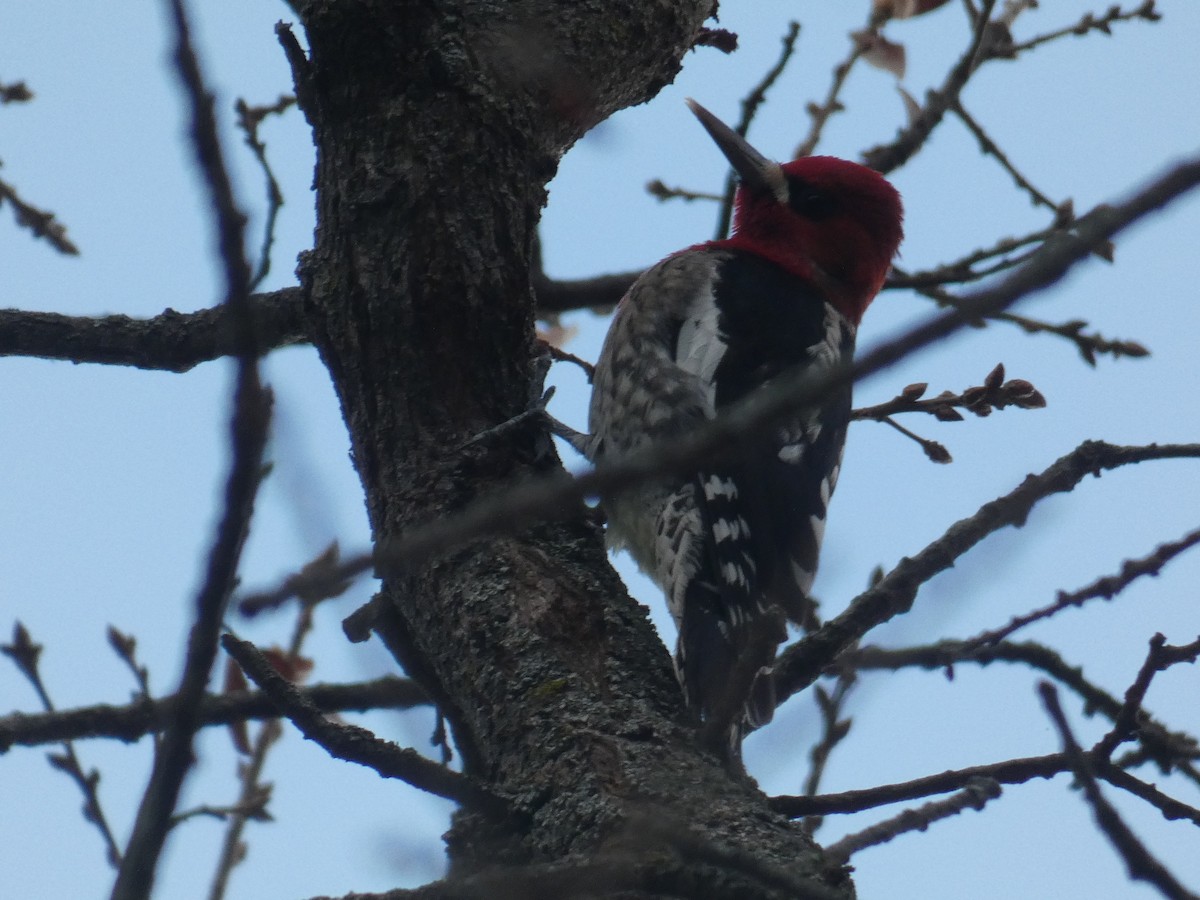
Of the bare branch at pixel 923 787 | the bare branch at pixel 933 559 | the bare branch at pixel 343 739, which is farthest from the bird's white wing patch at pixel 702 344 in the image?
the bare branch at pixel 343 739

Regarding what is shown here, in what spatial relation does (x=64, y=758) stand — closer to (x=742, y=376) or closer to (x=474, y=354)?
(x=474, y=354)

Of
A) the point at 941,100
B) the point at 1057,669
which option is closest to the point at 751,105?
the point at 941,100

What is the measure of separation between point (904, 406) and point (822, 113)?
4.69ft

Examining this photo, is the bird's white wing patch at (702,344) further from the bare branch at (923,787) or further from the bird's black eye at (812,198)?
the bare branch at (923,787)

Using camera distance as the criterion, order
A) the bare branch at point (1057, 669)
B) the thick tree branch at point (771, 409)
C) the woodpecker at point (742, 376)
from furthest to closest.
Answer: the woodpecker at point (742, 376) → the bare branch at point (1057, 669) → the thick tree branch at point (771, 409)

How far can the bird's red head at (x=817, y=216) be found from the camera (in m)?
4.79

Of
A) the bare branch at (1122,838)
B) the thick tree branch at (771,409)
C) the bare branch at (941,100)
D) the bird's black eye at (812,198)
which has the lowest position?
the bare branch at (1122,838)

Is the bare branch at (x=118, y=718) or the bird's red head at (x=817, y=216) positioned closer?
the bare branch at (x=118, y=718)

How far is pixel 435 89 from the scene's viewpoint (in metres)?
2.59

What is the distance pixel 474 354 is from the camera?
2564 millimetres

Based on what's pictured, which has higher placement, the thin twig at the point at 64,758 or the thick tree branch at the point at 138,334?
the thick tree branch at the point at 138,334

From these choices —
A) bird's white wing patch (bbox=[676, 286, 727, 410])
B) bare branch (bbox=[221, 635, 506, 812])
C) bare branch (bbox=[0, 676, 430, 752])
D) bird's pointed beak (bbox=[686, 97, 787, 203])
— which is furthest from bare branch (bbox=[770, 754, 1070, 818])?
bird's pointed beak (bbox=[686, 97, 787, 203])

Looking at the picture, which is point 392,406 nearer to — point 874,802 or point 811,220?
point 874,802

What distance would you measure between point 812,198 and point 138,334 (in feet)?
9.16
